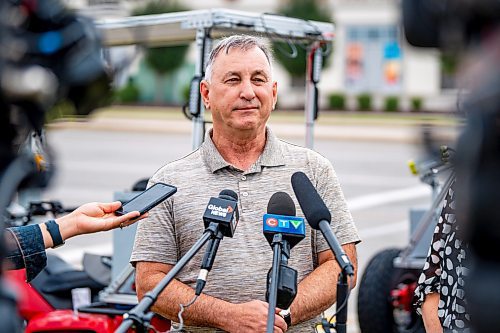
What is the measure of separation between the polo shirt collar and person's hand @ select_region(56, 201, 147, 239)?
766 millimetres

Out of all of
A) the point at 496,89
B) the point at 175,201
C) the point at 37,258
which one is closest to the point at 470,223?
the point at 496,89

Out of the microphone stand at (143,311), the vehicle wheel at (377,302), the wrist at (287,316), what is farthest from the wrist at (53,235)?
the vehicle wheel at (377,302)

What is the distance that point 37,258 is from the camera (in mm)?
3559

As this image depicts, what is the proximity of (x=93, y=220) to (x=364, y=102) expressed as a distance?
126 ft

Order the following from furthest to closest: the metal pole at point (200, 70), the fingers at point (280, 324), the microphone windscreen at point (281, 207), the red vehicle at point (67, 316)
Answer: the metal pole at point (200, 70), the red vehicle at point (67, 316), the fingers at point (280, 324), the microphone windscreen at point (281, 207)

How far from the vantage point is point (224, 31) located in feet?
24.8

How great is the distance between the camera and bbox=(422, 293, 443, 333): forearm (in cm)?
449

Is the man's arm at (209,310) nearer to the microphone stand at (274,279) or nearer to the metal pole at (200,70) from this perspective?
the microphone stand at (274,279)

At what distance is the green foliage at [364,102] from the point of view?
137ft

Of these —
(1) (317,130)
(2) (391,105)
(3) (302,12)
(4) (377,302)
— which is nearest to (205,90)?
(4) (377,302)

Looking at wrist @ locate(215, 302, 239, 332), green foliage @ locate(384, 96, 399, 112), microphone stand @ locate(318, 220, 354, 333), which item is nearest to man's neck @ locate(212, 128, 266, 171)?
wrist @ locate(215, 302, 239, 332)

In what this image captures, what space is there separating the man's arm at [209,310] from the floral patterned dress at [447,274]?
2.57ft

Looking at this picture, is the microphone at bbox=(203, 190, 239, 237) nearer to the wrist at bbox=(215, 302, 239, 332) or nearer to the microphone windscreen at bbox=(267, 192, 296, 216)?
the microphone windscreen at bbox=(267, 192, 296, 216)

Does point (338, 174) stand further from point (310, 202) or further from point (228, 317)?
point (310, 202)
